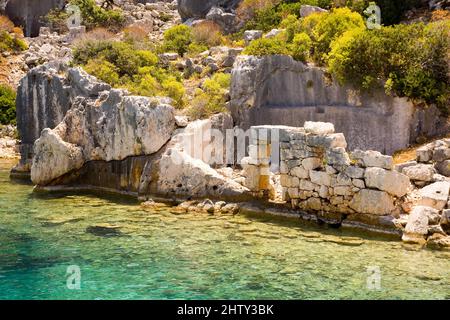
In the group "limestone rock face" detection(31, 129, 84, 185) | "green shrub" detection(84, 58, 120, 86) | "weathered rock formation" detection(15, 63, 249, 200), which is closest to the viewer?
"weathered rock formation" detection(15, 63, 249, 200)

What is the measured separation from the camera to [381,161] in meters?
14.7

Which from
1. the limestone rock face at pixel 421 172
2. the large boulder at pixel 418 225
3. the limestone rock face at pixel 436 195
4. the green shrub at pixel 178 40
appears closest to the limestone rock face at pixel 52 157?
the limestone rock face at pixel 421 172

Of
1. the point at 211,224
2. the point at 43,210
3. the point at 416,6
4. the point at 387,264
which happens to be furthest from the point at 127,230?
the point at 416,6

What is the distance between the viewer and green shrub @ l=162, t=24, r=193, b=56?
31.2 m

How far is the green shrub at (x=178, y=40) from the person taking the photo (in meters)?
31.2

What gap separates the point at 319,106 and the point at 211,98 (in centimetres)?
396

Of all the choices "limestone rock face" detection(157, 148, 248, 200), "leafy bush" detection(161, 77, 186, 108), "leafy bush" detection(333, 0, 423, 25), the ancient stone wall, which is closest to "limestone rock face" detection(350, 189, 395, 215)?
the ancient stone wall

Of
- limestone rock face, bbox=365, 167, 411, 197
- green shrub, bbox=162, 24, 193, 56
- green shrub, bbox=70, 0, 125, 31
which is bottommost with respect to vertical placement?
limestone rock face, bbox=365, 167, 411, 197

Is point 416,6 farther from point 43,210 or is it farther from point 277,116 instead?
point 43,210

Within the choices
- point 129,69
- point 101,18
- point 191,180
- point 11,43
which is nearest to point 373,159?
point 191,180

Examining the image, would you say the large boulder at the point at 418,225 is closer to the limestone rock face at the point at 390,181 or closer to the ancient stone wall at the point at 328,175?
the ancient stone wall at the point at 328,175

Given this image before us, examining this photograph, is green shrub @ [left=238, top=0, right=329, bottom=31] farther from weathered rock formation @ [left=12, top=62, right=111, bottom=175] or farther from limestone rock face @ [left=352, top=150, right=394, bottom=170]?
limestone rock face @ [left=352, top=150, right=394, bottom=170]

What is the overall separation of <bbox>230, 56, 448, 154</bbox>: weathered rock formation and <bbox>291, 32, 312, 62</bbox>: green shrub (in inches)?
13.0

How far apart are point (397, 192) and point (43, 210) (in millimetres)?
10534
